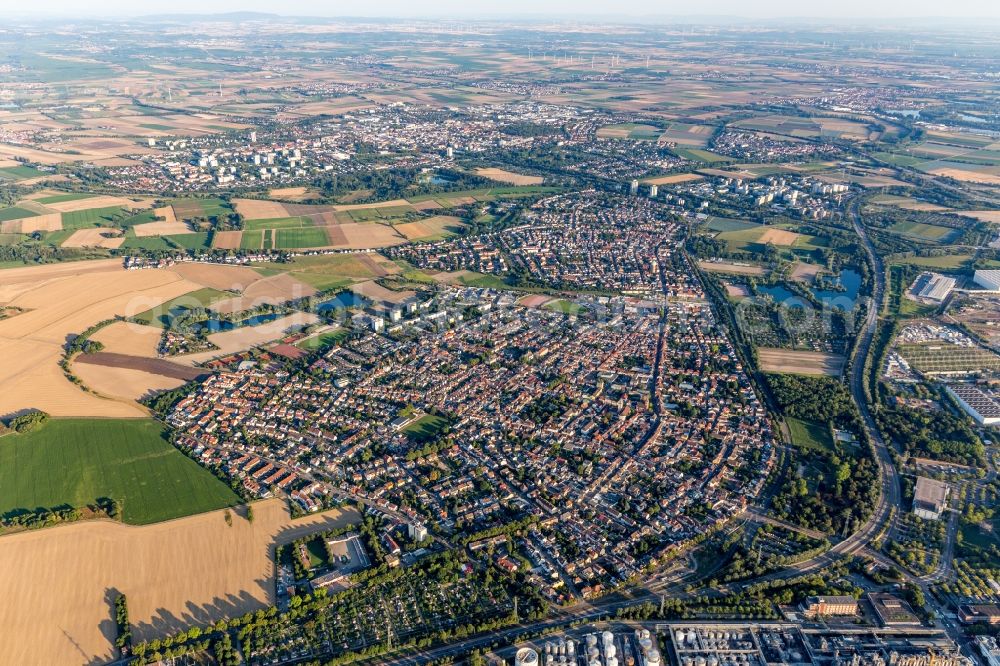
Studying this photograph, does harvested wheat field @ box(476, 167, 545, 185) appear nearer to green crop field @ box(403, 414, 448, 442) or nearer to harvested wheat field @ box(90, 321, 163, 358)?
harvested wheat field @ box(90, 321, 163, 358)

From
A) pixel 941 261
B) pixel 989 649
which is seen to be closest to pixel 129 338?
pixel 989 649

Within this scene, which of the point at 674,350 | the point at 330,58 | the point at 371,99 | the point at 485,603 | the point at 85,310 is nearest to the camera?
the point at 485,603

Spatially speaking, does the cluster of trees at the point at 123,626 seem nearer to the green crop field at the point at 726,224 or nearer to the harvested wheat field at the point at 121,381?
the harvested wheat field at the point at 121,381

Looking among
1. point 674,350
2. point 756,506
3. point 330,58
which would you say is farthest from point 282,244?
point 330,58

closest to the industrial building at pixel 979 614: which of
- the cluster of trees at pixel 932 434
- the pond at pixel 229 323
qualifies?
the cluster of trees at pixel 932 434

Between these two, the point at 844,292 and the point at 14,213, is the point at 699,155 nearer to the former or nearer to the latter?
the point at 844,292

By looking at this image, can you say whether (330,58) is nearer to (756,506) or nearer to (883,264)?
(883,264)
